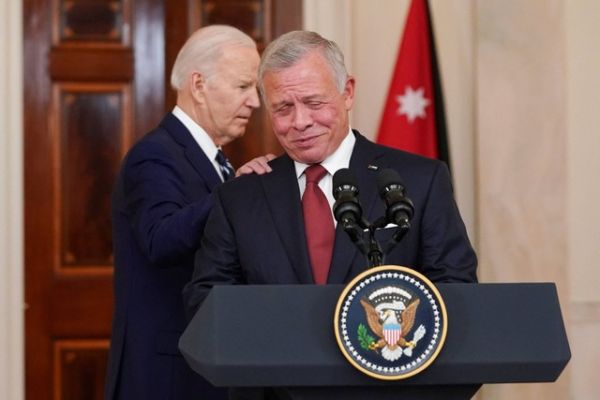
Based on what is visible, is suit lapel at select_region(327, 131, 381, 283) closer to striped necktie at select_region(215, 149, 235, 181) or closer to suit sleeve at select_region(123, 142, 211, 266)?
suit sleeve at select_region(123, 142, 211, 266)

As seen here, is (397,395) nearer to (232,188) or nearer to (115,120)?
(232,188)

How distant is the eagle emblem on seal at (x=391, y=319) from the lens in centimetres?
253

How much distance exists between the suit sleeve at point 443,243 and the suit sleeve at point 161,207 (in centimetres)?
80

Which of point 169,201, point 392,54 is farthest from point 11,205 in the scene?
point 169,201

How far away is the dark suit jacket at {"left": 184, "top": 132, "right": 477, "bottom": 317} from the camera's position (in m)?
3.04

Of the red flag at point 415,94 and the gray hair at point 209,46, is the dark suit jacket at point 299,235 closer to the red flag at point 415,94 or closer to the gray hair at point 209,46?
the gray hair at point 209,46

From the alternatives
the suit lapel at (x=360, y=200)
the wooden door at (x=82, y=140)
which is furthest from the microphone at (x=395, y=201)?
the wooden door at (x=82, y=140)

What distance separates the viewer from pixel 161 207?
3814 mm

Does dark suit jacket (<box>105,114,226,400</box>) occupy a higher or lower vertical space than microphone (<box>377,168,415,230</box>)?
lower

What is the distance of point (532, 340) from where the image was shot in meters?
2.62

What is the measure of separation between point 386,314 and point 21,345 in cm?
372

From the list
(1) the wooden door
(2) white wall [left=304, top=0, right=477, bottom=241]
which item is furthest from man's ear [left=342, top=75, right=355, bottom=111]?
(1) the wooden door

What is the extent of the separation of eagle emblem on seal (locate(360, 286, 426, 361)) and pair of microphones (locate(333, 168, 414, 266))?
0.09m

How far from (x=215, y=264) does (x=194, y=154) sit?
3.18 ft
